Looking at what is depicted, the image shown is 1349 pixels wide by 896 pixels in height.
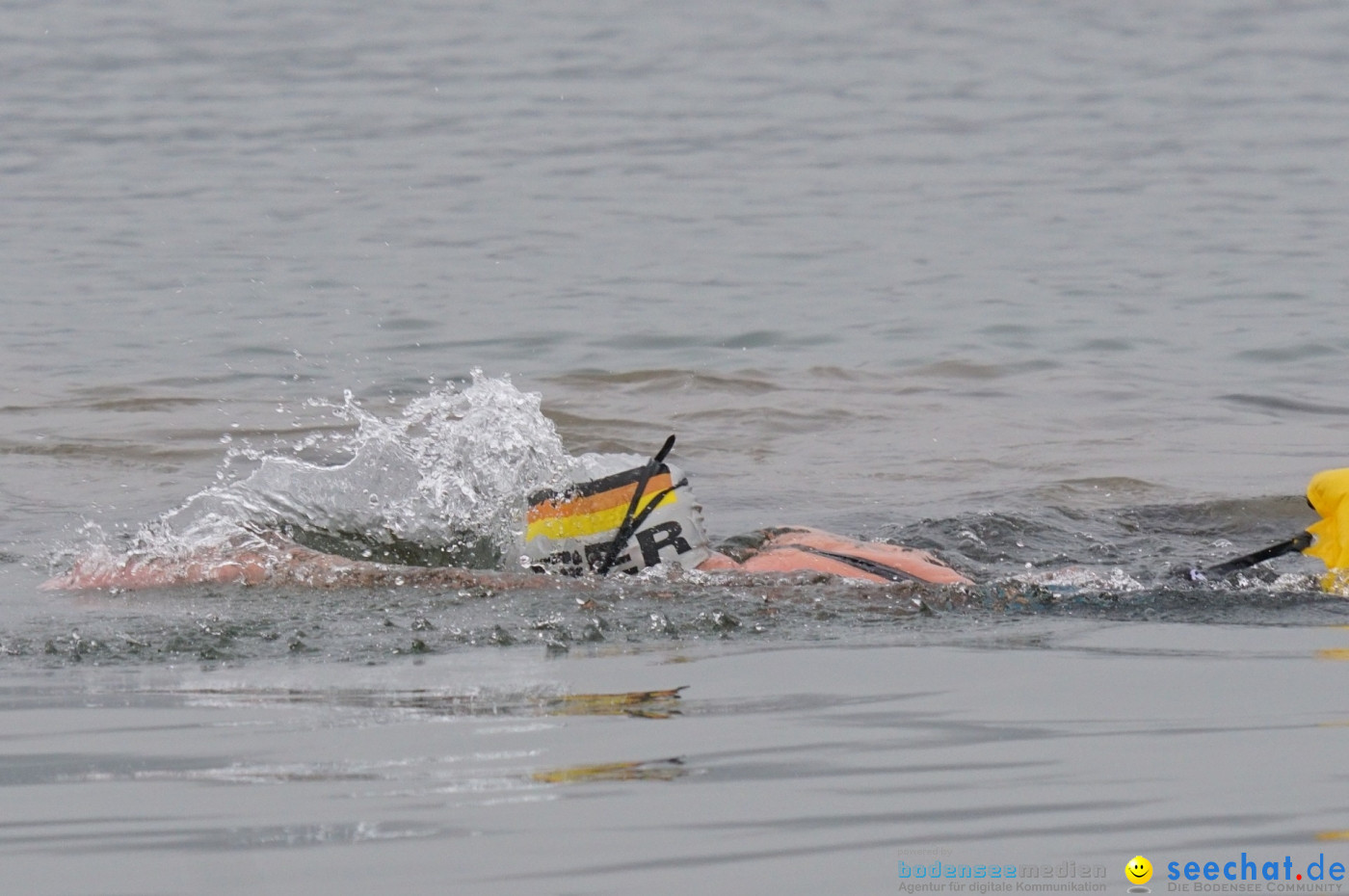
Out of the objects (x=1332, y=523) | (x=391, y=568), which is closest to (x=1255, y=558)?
(x=1332, y=523)

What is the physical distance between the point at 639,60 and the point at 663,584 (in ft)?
97.0

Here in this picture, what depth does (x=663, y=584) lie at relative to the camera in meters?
7.66

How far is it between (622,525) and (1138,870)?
373cm

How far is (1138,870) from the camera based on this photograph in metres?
4.29

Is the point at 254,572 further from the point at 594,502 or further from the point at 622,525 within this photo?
the point at 622,525

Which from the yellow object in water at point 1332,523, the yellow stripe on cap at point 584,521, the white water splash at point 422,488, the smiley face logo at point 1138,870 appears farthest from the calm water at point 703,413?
the white water splash at point 422,488

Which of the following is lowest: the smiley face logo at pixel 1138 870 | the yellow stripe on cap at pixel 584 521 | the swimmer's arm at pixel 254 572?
the swimmer's arm at pixel 254 572

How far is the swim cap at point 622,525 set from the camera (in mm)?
7793

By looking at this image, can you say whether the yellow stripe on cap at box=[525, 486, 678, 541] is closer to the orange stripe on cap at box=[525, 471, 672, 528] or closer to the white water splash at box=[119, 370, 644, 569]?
the orange stripe on cap at box=[525, 471, 672, 528]

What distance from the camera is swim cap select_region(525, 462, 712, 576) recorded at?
25.6 feet

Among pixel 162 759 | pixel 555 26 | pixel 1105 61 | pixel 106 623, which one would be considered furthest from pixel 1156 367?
pixel 555 26

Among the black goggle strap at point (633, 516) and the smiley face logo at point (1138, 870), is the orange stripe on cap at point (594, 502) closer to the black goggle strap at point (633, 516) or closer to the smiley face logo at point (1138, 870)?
the black goggle strap at point (633, 516)

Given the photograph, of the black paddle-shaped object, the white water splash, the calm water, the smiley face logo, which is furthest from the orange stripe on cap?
the smiley face logo

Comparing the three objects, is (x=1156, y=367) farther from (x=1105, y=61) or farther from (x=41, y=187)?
(x=1105, y=61)
